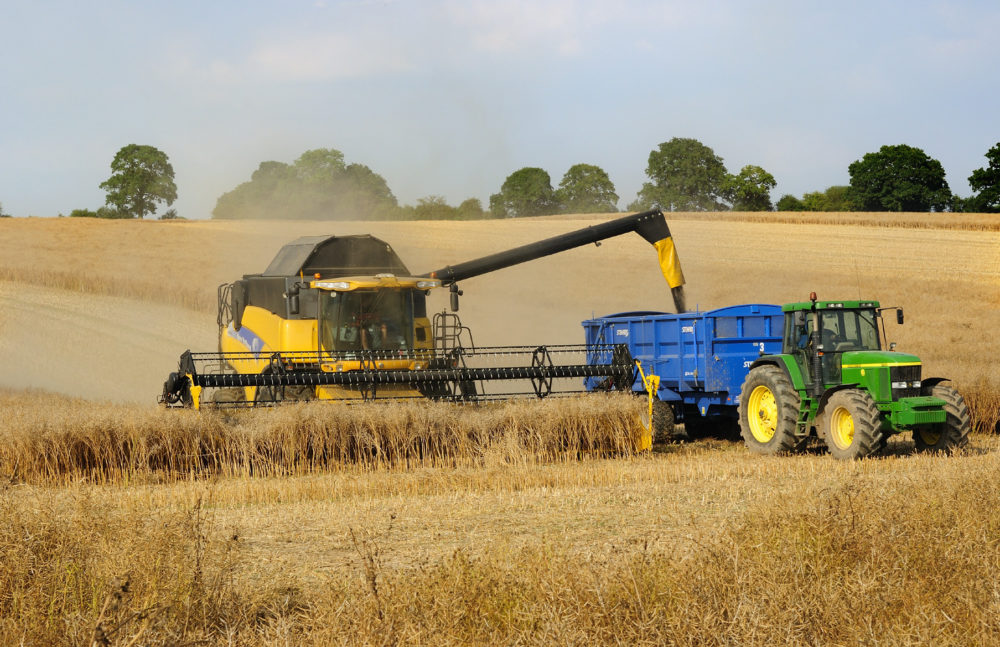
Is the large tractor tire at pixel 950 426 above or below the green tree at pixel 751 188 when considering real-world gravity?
below

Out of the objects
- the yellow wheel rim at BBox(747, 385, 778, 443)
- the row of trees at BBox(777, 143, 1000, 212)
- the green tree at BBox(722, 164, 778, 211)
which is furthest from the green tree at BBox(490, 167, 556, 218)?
the yellow wheel rim at BBox(747, 385, 778, 443)

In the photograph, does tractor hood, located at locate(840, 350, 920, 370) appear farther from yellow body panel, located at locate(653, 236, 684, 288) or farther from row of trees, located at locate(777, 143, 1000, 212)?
row of trees, located at locate(777, 143, 1000, 212)

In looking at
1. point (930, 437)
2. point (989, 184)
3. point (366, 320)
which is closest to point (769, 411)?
point (930, 437)

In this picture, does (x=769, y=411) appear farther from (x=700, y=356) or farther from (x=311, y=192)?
(x=311, y=192)

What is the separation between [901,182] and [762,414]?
64.5 metres

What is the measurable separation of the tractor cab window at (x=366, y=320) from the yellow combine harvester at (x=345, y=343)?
0.01 meters

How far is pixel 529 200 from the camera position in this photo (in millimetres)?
87375

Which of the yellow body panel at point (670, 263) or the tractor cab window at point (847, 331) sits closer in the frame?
the tractor cab window at point (847, 331)

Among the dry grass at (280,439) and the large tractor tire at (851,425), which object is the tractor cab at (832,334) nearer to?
the large tractor tire at (851,425)

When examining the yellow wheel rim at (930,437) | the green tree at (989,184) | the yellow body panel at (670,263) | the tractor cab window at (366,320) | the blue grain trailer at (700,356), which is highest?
the green tree at (989,184)

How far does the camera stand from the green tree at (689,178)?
3201 inches

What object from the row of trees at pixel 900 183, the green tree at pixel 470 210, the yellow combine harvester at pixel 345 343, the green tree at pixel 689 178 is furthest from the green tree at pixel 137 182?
the yellow combine harvester at pixel 345 343

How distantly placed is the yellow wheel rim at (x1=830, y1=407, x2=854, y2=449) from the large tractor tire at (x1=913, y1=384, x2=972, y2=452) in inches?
33.7

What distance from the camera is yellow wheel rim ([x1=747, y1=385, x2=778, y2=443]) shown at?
1290 centimetres
